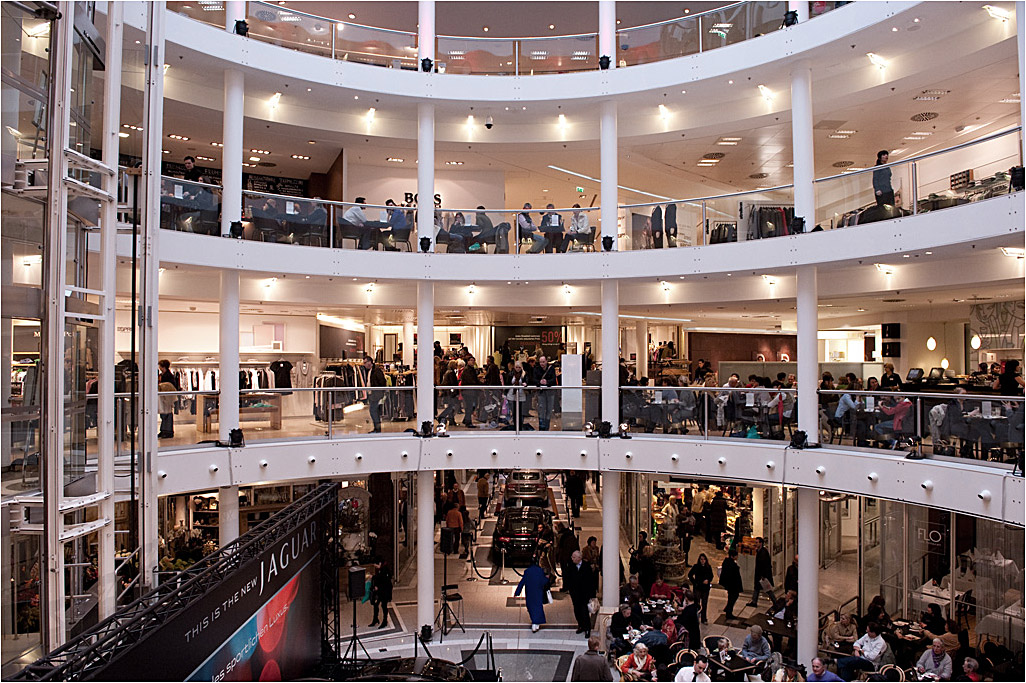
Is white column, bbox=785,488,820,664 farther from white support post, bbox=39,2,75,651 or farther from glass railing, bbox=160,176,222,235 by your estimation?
glass railing, bbox=160,176,222,235

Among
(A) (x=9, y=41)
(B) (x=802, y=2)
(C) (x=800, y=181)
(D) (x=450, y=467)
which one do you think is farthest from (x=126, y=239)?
(B) (x=802, y=2)

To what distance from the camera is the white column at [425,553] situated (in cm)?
1267

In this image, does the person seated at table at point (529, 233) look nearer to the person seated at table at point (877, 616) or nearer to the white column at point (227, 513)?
the white column at point (227, 513)

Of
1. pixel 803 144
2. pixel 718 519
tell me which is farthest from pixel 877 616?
pixel 803 144

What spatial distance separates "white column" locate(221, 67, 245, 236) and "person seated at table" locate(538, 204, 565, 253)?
16.1ft

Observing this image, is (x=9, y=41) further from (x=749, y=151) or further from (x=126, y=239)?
(x=749, y=151)

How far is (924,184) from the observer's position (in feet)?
32.0

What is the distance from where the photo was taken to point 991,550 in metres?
11.1

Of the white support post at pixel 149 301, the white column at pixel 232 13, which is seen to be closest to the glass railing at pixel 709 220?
the white column at pixel 232 13

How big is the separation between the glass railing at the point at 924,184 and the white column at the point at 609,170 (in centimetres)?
323

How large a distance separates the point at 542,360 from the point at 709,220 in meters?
3.84

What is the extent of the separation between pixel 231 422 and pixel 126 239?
17.0 feet

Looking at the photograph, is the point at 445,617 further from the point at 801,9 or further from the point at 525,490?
the point at 801,9

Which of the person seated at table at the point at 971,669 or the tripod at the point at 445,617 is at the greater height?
the person seated at table at the point at 971,669
